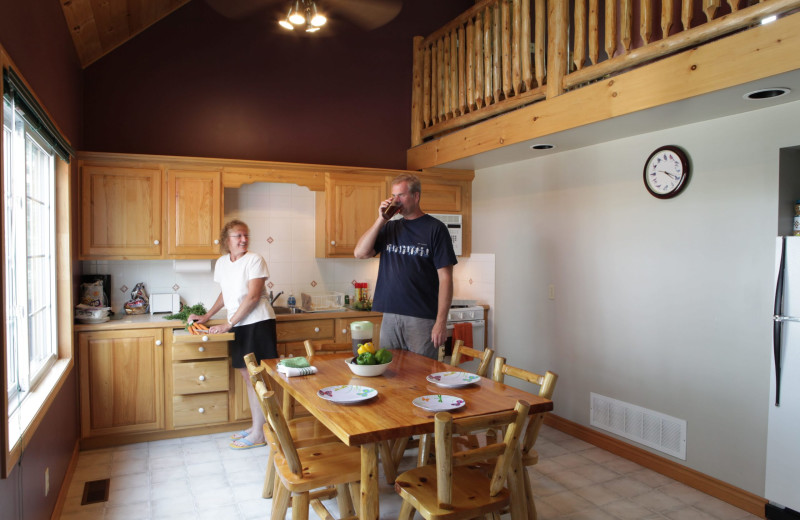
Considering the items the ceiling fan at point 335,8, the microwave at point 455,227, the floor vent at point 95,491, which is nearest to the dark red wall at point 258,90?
the ceiling fan at point 335,8

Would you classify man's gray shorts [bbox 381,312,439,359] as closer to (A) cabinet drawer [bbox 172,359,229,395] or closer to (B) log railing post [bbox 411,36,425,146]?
(A) cabinet drawer [bbox 172,359,229,395]

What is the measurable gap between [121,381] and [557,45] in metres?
3.76

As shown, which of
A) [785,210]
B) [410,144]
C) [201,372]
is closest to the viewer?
[785,210]

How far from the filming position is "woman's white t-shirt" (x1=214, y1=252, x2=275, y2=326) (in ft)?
12.3

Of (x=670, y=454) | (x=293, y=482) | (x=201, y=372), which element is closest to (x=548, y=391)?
(x=293, y=482)

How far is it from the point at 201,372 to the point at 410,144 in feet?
9.48

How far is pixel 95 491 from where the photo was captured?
126 inches

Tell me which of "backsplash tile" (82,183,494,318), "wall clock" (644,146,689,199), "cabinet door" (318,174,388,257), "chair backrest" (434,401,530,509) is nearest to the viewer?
"chair backrest" (434,401,530,509)

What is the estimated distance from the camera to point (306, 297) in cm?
489

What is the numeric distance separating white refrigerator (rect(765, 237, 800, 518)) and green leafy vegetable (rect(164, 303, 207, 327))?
12.1 feet

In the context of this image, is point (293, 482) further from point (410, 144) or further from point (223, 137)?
point (410, 144)

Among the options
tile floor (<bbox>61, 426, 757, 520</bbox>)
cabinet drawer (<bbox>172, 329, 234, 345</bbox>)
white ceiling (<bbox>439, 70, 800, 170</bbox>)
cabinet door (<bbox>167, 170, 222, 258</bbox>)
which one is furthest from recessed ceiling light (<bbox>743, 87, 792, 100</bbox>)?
cabinet door (<bbox>167, 170, 222, 258</bbox>)

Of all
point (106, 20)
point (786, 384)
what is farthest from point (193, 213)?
point (786, 384)

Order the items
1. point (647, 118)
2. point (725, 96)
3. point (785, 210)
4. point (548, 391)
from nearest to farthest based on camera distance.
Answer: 1. point (548, 391)
2. point (725, 96)
3. point (785, 210)
4. point (647, 118)
